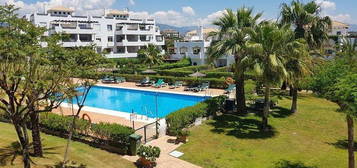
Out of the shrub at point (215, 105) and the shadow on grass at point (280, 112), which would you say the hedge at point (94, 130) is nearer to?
the shrub at point (215, 105)

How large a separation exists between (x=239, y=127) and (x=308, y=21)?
11.0 metres

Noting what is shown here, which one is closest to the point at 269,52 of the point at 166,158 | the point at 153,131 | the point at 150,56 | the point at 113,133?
the point at 153,131

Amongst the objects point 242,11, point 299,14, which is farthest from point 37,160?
point 299,14

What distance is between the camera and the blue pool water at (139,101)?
28.8m

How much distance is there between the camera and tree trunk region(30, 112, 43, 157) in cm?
1182

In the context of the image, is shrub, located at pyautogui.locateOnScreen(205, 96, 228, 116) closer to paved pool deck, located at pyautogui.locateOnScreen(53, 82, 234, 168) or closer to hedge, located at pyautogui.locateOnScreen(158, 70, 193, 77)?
paved pool deck, located at pyautogui.locateOnScreen(53, 82, 234, 168)

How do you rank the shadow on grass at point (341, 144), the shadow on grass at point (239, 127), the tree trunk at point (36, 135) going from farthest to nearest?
the shadow on grass at point (239, 127), the shadow on grass at point (341, 144), the tree trunk at point (36, 135)

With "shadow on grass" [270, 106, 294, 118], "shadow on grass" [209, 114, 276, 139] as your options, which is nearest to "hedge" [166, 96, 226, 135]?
"shadow on grass" [209, 114, 276, 139]

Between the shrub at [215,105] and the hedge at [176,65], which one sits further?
the hedge at [176,65]

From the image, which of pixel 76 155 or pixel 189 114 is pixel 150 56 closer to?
pixel 189 114

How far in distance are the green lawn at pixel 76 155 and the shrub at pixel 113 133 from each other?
66cm

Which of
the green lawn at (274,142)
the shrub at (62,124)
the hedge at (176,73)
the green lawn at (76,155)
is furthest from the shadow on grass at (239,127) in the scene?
Result: the hedge at (176,73)

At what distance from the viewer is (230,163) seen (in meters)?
14.1

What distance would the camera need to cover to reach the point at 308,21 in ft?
79.3
